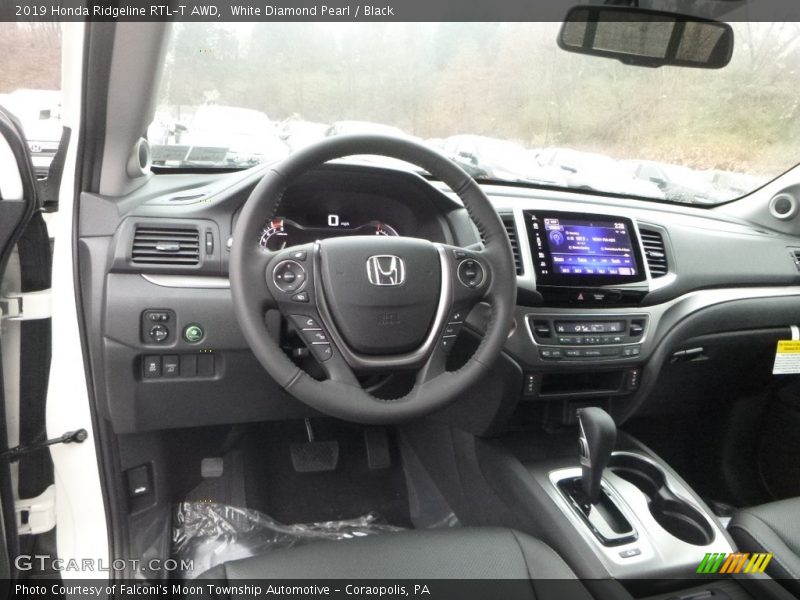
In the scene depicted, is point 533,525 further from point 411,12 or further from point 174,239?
point 411,12

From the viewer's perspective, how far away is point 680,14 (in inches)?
74.7

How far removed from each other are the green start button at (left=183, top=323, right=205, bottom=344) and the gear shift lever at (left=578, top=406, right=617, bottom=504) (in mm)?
1115

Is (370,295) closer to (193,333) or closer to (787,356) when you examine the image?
(193,333)

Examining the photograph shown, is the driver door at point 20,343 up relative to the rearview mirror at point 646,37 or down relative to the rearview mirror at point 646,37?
down

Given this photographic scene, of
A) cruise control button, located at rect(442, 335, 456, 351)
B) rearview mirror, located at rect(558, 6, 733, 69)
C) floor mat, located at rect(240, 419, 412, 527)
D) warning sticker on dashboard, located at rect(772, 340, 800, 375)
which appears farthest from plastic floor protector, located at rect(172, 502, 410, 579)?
rearview mirror, located at rect(558, 6, 733, 69)

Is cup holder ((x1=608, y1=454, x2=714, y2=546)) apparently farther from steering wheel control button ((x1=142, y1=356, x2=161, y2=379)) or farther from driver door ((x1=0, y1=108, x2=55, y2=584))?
driver door ((x1=0, y1=108, x2=55, y2=584))

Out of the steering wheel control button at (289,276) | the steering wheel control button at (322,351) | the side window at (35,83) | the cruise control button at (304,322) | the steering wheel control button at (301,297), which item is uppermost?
the side window at (35,83)

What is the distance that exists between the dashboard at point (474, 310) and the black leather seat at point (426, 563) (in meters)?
0.51

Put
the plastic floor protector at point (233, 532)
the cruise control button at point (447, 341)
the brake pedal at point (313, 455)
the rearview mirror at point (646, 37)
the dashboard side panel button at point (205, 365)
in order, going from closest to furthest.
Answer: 1. the cruise control button at point (447, 341)
2. the dashboard side panel button at point (205, 365)
3. the rearview mirror at point (646, 37)
4. the plastic floor protector at point (233, 532)
5. the brake pedal at point (313, 455)

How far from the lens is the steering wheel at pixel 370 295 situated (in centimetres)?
135

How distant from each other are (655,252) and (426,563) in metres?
1.36

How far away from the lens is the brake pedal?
2.44m

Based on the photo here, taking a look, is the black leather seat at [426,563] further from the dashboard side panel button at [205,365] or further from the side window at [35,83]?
the side window at [35,83]

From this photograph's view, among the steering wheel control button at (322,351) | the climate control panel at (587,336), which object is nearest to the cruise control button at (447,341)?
the steering wheel control button at (322,351)
